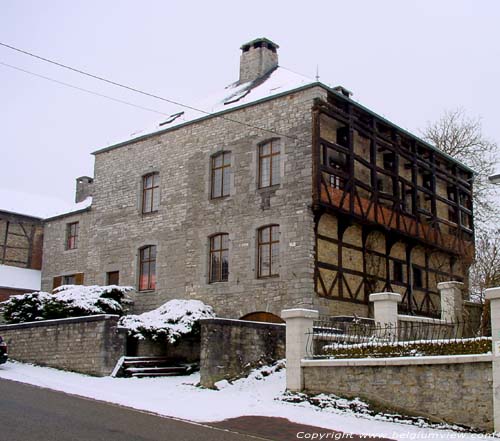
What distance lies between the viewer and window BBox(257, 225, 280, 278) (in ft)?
69.1

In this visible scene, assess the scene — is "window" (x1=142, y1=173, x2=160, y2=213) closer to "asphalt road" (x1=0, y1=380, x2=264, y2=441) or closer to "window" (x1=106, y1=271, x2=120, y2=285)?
"window" (x1=106, y1=271, x2=120, y2=285)

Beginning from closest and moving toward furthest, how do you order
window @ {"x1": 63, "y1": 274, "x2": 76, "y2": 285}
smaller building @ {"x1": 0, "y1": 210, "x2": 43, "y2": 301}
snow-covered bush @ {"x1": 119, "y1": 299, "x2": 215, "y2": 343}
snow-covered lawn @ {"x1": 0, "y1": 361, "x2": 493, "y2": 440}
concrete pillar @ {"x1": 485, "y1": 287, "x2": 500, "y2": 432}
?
concrete pillar @ {"x1": 485, "y1": 287, "x2": 500, "y2": 432}
snow-covered lawn @ {"x1": 0, "y1": 361, "x2": 493, "y2": 440}
snow-covered bush @ {"x1": 119, "y1": 299, "x2": 215, "y2": 343}
window @ {"x1": 63, "y1": 274, "x2": 76, "y2": 285}
smaller building @ {"x1": 0, "y1": 210, "x2": 43, "y2": 301}

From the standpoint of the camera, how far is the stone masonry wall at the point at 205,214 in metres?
20.6

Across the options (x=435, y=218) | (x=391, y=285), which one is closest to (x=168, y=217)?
(x=391, y=285)

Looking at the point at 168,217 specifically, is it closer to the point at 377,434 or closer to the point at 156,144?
the point at 156,144

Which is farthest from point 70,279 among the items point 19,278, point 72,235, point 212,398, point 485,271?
point 485,271

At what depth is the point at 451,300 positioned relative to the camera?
1783 cm

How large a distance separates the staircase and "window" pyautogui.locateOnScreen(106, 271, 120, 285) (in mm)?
7513

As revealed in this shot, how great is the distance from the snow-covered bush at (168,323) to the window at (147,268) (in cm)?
473

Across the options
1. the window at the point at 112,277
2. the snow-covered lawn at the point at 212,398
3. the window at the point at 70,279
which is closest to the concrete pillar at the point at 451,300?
the snow-covered lawn at the point at 212,398

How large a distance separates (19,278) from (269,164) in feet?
50.0

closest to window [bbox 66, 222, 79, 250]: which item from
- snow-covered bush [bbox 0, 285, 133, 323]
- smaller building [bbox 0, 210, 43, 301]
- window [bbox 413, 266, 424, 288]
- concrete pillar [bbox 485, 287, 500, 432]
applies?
smaller building [bbox 0, 210, 43, 301]

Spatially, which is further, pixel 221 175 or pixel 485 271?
pixel 221 175

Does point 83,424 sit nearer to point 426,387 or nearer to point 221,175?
point 426,387
